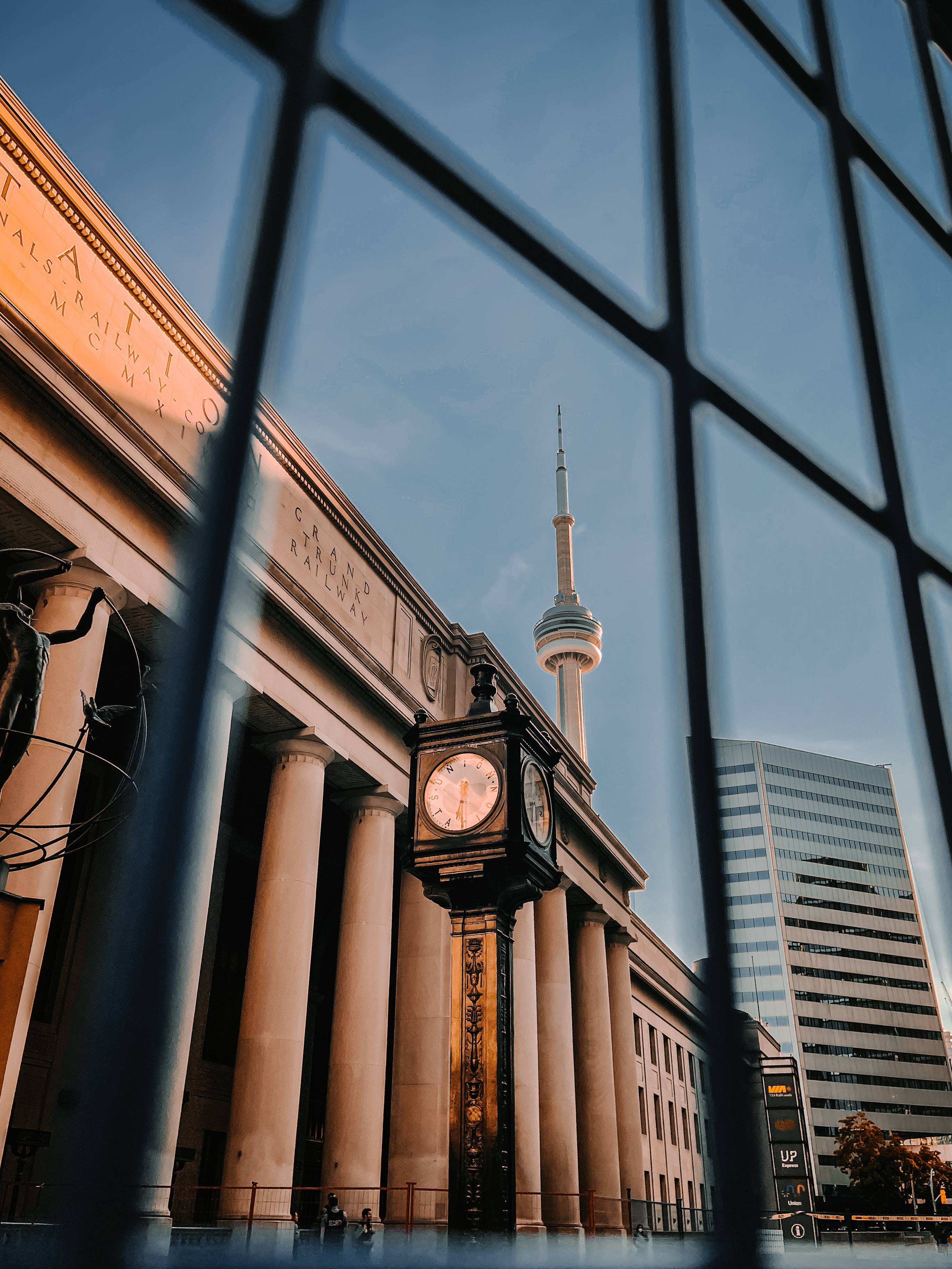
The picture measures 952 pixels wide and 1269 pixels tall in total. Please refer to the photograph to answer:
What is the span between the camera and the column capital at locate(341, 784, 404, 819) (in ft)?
77.3

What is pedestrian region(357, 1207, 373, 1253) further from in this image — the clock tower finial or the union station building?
the clock tower finial

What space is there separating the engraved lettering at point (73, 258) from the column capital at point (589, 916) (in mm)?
29271

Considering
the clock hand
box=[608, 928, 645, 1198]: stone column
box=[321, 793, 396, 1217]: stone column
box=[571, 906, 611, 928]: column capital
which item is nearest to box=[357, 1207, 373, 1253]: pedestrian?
box=[321, 793, 396, 1217]: stone column

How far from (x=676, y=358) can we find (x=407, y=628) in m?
23.9

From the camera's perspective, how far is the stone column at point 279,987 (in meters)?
18.1

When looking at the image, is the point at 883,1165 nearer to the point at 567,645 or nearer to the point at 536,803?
the point at 567,645

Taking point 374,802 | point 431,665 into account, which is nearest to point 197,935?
point 374,802

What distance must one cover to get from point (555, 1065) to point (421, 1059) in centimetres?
969

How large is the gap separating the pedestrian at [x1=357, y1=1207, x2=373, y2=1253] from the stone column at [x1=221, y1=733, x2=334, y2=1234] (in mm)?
1345

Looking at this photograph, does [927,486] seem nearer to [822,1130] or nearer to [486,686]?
[486,686]

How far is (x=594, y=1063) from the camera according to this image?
3672 centimetres

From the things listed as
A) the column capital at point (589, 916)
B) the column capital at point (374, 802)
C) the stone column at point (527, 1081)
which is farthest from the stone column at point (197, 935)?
the column capital at point (589, 916)

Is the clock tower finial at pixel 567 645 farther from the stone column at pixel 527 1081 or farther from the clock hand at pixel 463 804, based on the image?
the clock hand at pixel 463 804

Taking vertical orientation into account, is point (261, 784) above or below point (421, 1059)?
above
